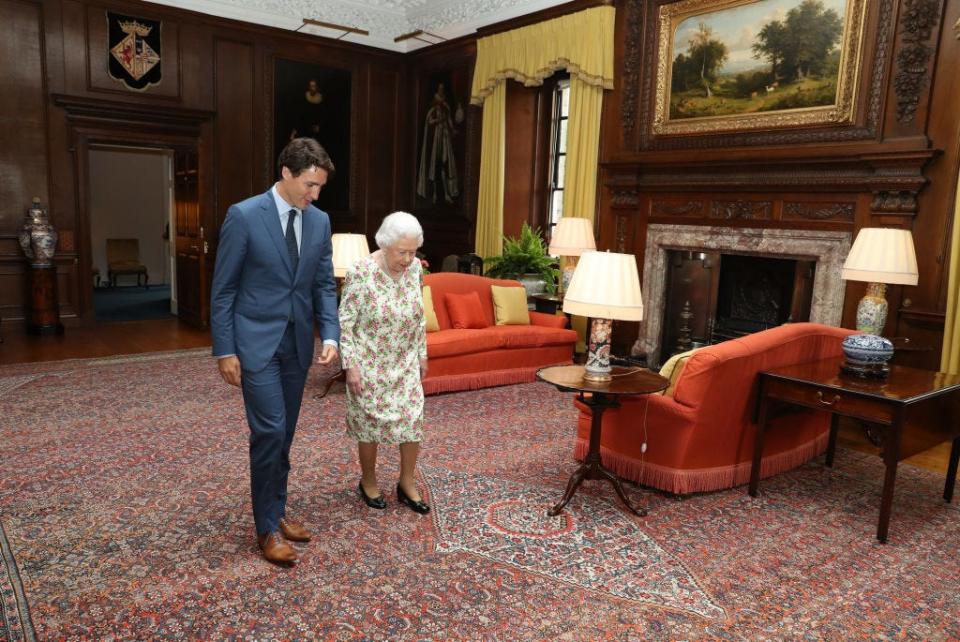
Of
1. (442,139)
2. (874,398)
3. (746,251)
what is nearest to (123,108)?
(442,139)

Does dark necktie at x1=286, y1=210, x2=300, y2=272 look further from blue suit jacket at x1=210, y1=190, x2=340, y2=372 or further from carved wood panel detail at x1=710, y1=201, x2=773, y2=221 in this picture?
carved wood panel detail at x1=710, y1=201, x2=773, y2=221

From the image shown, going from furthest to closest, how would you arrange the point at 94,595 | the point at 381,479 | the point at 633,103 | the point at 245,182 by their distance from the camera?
1. the point at 245,182
2. the point at 633,103
3. the point at 381,479
4. the point at 94,595

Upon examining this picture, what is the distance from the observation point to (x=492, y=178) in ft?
29.4

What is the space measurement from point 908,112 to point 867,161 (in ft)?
1.42

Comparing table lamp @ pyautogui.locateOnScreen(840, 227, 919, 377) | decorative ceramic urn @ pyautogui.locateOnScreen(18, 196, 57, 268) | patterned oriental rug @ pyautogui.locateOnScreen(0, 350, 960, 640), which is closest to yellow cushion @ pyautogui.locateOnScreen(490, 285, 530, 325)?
patterned oriental rug @ pyautogui.locateOnScreen(0, 350, 960, 640)

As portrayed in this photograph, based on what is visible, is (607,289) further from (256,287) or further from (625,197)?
(625,197)

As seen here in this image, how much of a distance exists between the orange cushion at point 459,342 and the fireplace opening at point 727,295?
218 cm

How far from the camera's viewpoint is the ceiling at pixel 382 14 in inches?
345

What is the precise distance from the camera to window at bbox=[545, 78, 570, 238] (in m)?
8.56

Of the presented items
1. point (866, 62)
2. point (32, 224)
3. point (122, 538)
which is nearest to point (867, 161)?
point (866, 62)

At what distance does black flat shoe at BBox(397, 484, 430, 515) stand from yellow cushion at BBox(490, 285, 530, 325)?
10.8 ft

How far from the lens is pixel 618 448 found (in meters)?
4.02

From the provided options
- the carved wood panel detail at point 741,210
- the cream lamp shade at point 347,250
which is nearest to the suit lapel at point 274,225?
the cream lamp shade at point 347,250

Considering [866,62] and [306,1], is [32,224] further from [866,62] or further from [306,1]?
[866,62]
